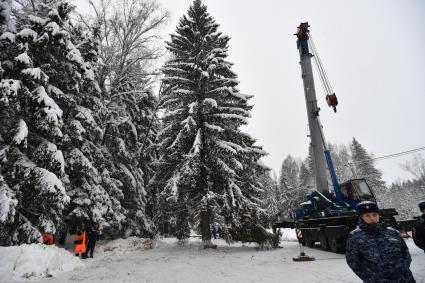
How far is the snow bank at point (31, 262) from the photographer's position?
28.3ft

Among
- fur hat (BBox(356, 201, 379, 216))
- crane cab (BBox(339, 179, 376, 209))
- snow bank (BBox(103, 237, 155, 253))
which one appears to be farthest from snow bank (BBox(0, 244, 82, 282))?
crane cab (BBox(339, 179, 376, 209))

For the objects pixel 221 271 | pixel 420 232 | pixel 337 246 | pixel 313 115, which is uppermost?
pixel 313 115

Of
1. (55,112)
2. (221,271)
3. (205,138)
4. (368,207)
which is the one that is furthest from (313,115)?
(368,207)

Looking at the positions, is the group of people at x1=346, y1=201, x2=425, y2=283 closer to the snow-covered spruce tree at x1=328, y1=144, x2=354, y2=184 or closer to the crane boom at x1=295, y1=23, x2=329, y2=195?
the crane boom at x1=295, y1=23, x2=329, y2=195

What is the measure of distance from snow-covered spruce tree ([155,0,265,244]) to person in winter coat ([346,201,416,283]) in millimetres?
11353

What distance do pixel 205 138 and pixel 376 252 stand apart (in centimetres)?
1339

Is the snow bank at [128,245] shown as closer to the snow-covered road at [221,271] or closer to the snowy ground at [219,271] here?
the snowy ground at [219,271]

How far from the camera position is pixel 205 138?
1673cm

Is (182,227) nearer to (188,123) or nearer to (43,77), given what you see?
(188,123)

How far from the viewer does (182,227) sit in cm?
1720

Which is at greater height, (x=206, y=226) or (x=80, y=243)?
(x=206, y=226)

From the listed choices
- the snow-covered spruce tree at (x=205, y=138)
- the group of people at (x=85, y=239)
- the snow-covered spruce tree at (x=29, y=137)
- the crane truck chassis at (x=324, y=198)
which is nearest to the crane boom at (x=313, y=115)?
the crane truck chassis at (x=324, y=198)

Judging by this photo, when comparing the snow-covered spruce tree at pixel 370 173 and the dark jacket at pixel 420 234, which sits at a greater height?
the snow-covered spruce tree at pixel 370 173

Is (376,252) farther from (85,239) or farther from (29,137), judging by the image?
(85,239)
